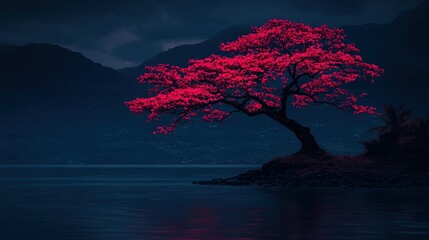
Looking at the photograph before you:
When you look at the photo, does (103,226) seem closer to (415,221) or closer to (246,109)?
(415,221)

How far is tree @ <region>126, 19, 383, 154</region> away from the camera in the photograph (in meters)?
69.5

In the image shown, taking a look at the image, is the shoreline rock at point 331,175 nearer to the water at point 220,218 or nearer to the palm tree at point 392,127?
the palm tree at point 392,127

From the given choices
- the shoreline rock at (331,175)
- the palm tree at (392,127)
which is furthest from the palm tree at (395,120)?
the shoreline rock at (331,175)

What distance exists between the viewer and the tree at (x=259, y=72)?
228 ft

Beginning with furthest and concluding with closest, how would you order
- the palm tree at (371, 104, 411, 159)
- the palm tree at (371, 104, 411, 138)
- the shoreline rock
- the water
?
the palm tree at (371, 104, 411, 138), the palm tree at (371, 104, 411, 159), the shoreline rock, the water

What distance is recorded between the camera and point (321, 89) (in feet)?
247

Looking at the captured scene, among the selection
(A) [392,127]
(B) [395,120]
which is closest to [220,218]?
(A) [392,127]

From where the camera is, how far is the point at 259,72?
70812 millimetres

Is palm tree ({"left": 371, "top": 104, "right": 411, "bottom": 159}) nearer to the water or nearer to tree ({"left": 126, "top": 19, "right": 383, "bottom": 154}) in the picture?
tree ({"left": 126, "top": 19, "right": 383, "bottom": 154})

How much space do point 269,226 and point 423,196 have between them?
76.1 ft

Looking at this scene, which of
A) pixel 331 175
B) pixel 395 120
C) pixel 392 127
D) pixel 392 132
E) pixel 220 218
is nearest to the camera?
pixel 220 218

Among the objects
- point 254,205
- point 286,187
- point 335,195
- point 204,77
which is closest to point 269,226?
point 254,205

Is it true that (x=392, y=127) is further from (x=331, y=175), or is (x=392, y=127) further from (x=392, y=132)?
(x=331, y=175)

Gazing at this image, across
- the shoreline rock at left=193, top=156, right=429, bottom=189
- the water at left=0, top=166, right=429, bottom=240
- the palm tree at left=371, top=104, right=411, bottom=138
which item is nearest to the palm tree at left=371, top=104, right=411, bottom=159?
the palm tree at left=371, top=104, right=411, bottom=138
